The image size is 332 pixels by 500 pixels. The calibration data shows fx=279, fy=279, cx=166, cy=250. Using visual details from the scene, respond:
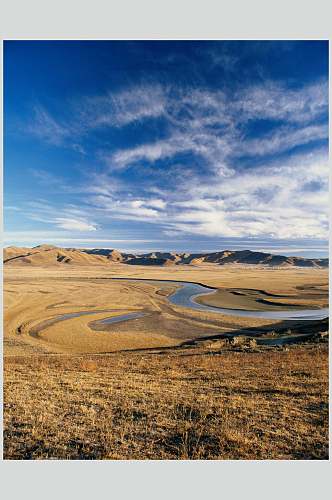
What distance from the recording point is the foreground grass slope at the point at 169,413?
6.27 meters

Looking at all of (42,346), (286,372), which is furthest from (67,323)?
(286,372)

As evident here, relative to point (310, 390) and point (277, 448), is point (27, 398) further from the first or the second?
point (310, 390)

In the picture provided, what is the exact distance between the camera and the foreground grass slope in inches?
247

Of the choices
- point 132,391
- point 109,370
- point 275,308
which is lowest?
point 275,308

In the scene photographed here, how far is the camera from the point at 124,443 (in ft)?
21.0

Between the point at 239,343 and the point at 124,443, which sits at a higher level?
the point at 124,443

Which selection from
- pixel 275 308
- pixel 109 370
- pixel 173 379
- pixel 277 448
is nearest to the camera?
pixel 277 448

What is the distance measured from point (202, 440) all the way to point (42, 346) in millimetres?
20931

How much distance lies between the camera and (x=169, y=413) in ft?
26.1

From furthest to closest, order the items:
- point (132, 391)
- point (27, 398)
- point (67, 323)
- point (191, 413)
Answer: point (67, 323) → point (132, 391) → point (27, 398) → point (191, 413)

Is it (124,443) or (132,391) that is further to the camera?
(132,391)

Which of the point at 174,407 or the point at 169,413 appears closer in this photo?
the point at 169,413

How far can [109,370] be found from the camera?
533 inches

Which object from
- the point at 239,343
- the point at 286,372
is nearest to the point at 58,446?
the point at 286,372
